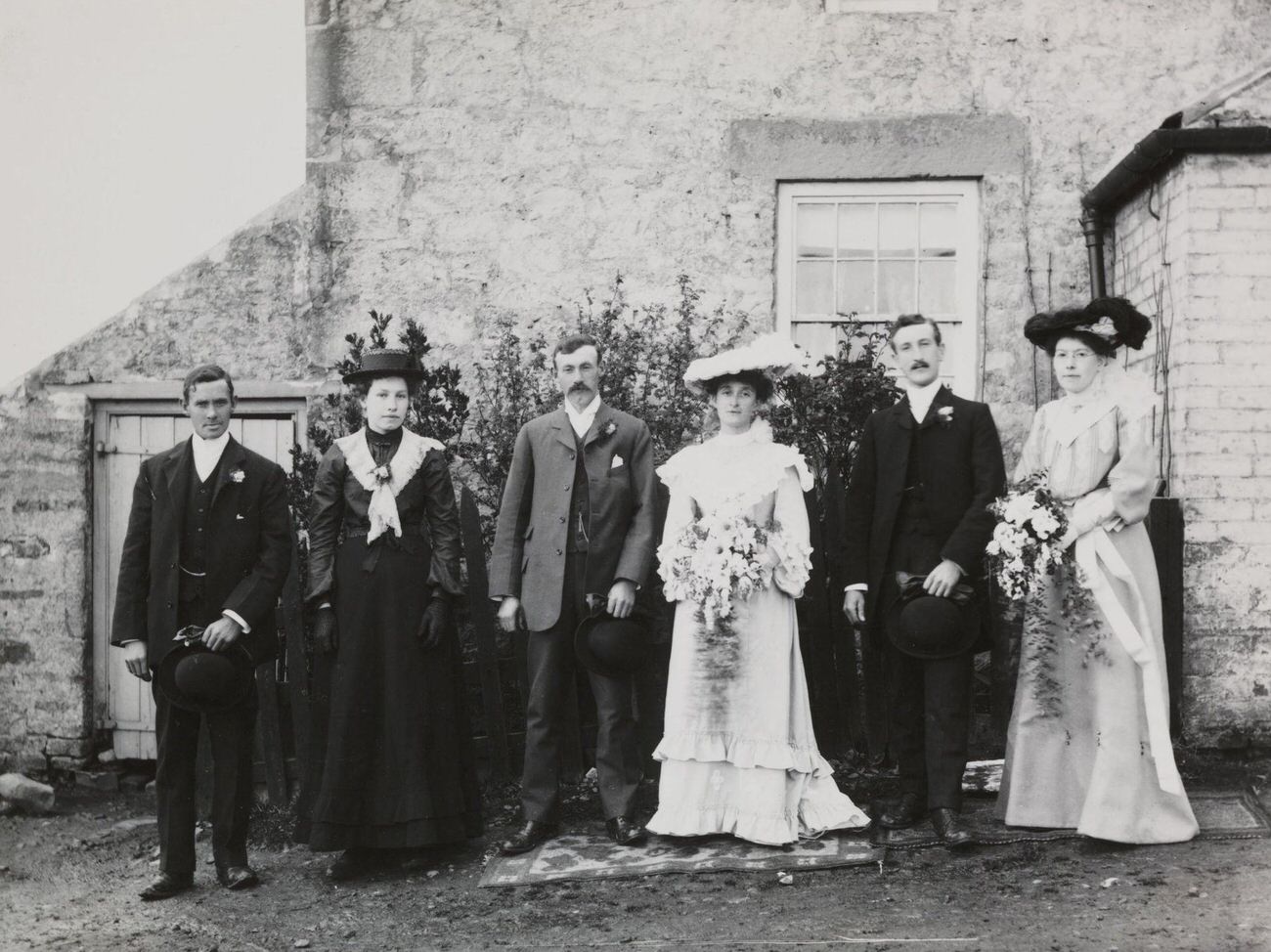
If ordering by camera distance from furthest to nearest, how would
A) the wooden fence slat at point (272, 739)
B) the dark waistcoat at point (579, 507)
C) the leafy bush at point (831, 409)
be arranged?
the leafy bush at point (831, 409) < the wooden fence slat at point (272, 739) < the dark waistcoat at point (579, 507)

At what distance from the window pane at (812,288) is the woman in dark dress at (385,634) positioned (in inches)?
121

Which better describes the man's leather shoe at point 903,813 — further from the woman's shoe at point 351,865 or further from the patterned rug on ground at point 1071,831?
the woman's shoe at point 351,865

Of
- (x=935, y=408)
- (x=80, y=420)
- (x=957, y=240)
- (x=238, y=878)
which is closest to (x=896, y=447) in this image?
A: (x=935, y=408)

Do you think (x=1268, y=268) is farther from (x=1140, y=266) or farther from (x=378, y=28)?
(x=378, y=28)

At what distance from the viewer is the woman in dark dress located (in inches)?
193

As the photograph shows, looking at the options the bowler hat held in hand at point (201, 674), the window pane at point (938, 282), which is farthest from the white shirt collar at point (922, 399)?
the bowler hat held in hand at point (201, 674)

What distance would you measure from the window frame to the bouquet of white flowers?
272 cm

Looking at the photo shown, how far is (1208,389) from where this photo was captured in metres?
5.94

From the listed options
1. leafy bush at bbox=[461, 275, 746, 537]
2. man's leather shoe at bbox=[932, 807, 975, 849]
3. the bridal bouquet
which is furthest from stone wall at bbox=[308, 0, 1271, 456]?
man's leather shoe at bbox=[932, 807, 975, 849]

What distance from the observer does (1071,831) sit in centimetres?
479

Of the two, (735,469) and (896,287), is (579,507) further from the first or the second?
(896,287)

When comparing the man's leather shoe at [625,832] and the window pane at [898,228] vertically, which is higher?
the window pane at [898,228]

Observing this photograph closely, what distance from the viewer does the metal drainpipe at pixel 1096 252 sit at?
705 centimetres

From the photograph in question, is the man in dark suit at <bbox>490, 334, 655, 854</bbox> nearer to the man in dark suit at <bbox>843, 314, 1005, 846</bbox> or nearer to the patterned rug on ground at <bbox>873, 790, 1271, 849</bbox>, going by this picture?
the man in dark suit at <bbox>843, 314, 1005, 846</bbox>
